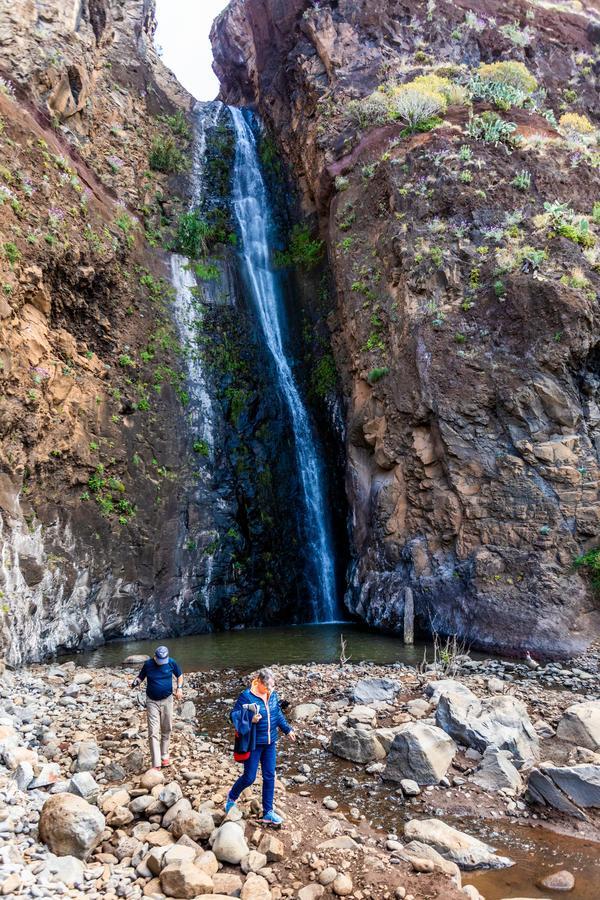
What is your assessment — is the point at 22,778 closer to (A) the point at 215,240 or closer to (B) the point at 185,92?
(A) the point at 215,240

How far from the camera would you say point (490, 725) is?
7.63 meters

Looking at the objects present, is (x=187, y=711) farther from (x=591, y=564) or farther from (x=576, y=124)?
(x=576, y=124)

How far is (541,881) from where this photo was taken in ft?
16.6

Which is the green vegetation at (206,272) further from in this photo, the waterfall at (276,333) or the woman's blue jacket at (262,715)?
the woman's blue jacket at (262,715)

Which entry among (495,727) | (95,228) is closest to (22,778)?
(495,727)

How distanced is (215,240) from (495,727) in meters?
23.5

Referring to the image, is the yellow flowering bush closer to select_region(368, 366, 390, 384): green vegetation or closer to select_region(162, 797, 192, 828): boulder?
select_region(368, 366, 390, 384): green vegetation

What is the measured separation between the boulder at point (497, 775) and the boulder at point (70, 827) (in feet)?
14.2

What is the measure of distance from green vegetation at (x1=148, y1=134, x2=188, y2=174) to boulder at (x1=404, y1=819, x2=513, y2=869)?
28.1 metres

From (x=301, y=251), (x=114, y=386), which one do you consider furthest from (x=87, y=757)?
(x=301, y=251)

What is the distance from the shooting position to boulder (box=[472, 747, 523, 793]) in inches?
264

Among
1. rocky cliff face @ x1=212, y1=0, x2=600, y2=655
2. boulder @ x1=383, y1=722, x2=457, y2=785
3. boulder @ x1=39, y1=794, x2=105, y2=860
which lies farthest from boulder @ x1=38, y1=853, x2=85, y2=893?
rocky cliff face @ x1=212, y1=0, x2=600, y2=655

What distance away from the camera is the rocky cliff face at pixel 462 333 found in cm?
1464

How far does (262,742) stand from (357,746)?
7.78 feet
